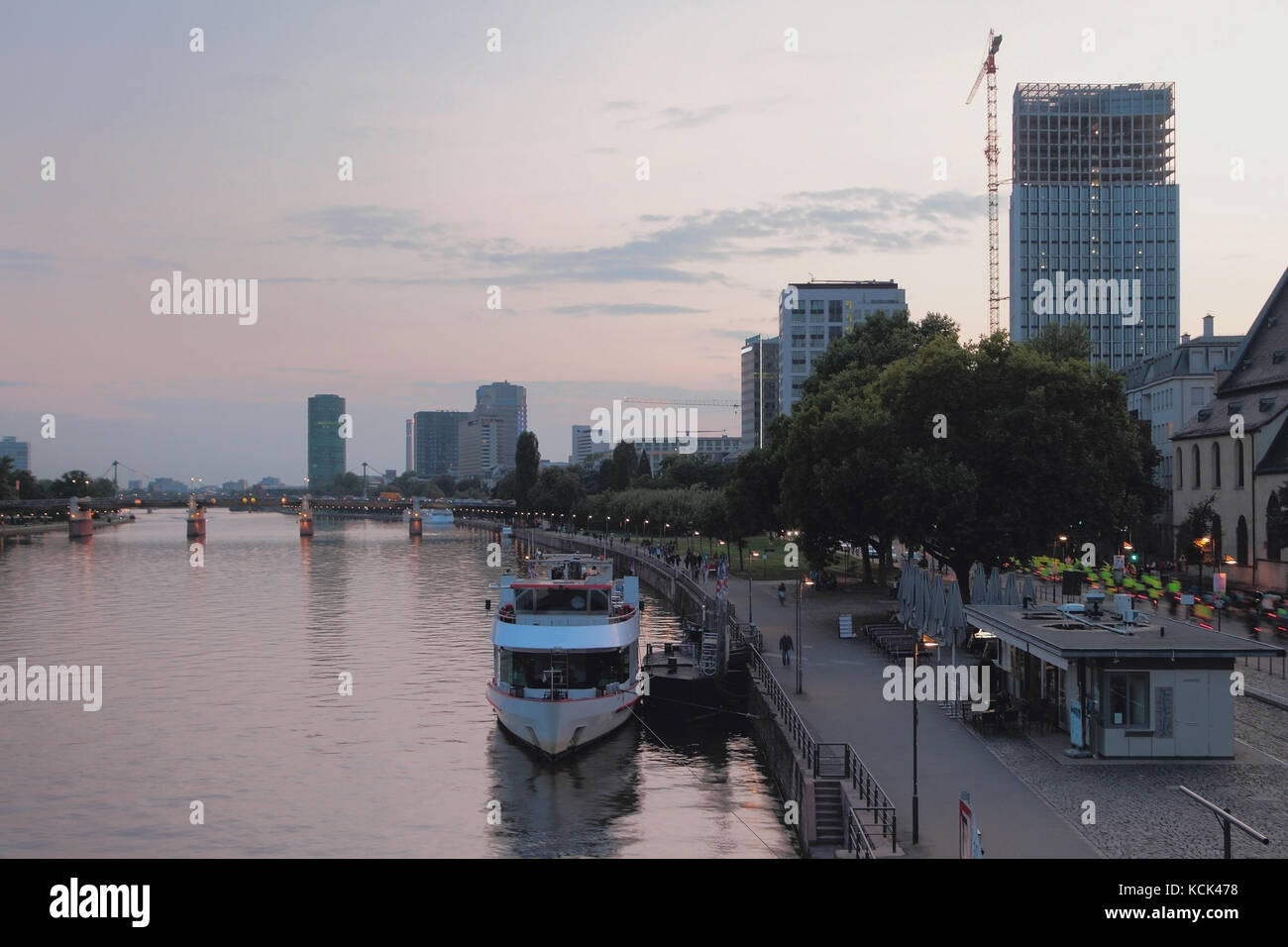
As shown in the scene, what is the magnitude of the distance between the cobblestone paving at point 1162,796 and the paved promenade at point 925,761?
501mm

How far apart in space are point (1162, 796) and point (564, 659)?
21.9 metres

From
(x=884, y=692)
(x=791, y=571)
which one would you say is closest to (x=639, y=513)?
(x=791, y=571)

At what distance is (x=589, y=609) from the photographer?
45750 mm

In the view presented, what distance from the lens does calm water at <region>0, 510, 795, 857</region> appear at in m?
30.9

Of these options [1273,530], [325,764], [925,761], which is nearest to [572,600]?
[325,764]

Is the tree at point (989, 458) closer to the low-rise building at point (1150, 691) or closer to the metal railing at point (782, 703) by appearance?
the metal railing at point (782, 703)

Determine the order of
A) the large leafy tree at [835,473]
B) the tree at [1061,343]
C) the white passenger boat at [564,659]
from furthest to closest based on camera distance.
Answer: the tree at [1061,343], the large leafy tree at [835,473], the white passenger boat at [564,659]

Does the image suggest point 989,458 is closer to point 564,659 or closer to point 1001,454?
point 1001,454

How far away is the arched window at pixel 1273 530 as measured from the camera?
65.4 metres

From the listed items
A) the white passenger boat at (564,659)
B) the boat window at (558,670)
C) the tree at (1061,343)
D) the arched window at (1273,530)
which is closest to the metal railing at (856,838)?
the white passenger boat at (564,659)

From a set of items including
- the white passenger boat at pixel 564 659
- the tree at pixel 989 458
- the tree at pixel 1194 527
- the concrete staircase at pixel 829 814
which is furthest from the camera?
the tree at pixel 1194 527
